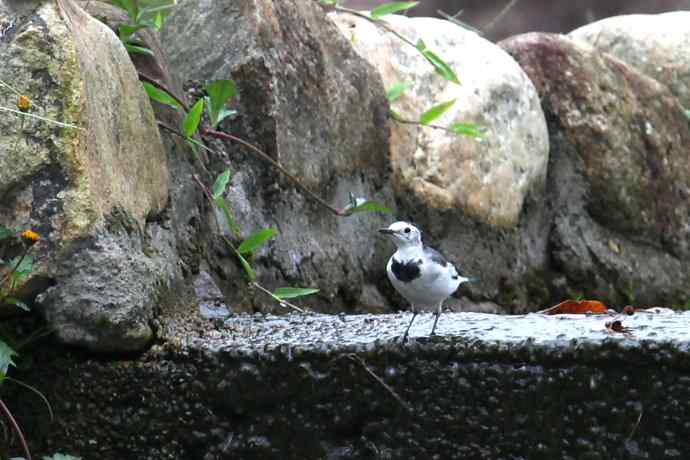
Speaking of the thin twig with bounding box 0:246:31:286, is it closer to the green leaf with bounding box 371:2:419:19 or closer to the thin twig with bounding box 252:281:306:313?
the thin twig with bounding box 252:281:306:313

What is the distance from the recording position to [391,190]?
185 inches

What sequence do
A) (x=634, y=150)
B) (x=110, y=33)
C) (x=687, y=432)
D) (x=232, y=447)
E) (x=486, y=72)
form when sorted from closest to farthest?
(x=687, y=432)
(x=232, y=447)
(x=110, y=33)
(x=486, y=72)
(x=634, y=150)

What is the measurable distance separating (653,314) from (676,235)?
3.31 m

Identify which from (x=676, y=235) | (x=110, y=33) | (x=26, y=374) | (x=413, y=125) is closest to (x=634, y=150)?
(x=676, y=235)

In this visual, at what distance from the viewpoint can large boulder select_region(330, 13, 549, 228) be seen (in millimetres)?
4852

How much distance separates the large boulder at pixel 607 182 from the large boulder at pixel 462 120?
0.78ft

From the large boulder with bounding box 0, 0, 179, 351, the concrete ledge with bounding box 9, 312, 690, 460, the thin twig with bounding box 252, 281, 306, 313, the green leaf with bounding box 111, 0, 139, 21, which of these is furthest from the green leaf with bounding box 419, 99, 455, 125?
the large boulder with bounding box 0, 0, 179, 351

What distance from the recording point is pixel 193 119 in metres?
3.44

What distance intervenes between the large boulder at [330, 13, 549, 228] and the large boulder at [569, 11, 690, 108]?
4.64 feet

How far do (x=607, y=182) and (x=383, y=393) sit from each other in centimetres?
334

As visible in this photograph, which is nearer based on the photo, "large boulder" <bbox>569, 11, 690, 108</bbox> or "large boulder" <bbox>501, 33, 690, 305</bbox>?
"large boulder" <bbox>501, 33, 690, 305</bbox>

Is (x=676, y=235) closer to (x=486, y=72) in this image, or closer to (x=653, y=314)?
(x=486, y=72)

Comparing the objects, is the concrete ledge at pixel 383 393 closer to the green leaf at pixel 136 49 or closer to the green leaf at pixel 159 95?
the green leaf at pixel 159 95

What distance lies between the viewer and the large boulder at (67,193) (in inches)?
104
